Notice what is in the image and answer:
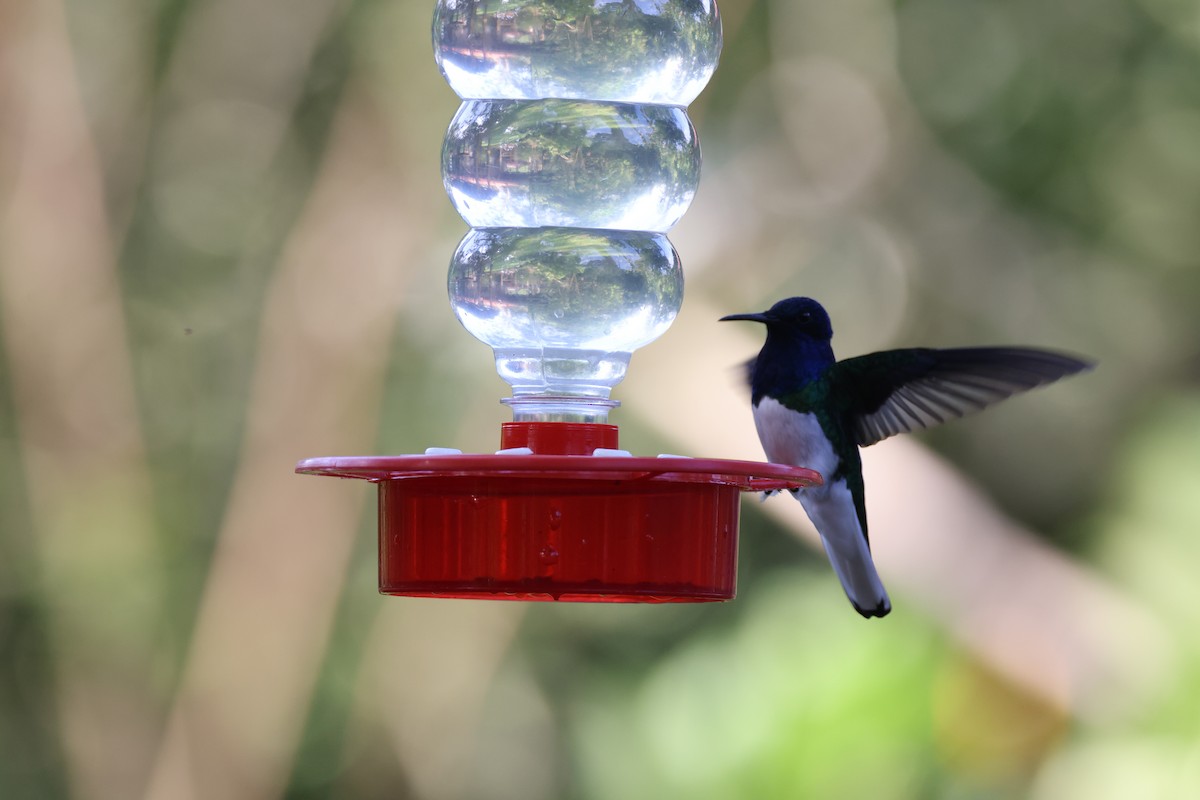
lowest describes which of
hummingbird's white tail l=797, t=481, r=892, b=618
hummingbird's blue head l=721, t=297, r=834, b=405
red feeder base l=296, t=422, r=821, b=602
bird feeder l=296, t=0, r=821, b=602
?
hummingbird's white tail l=797, t=481, r=892, b=618

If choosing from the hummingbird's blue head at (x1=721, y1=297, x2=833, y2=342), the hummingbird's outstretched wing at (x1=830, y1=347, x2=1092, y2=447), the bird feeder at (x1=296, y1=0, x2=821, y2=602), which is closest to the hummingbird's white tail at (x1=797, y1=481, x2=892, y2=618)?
the hummingbird's outstretched wing at (x1=830, y1=347, x2=1092, y2=447)

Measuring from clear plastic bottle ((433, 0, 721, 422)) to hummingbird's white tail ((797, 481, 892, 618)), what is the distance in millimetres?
Result: 678

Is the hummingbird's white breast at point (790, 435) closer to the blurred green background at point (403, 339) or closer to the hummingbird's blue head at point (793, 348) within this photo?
the hummingbird's blue head at point (793, 348)

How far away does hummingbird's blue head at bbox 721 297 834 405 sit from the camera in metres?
3.01

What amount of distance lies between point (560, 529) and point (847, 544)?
1.25 metres

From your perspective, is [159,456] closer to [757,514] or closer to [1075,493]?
[757,514]

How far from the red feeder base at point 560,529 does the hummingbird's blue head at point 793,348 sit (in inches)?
36.9

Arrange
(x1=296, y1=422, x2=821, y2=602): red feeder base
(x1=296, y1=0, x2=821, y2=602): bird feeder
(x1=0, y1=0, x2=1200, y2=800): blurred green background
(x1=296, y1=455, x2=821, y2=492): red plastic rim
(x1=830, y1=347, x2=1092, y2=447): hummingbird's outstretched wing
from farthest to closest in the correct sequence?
(x1=0, y1=0, x2=1200, y2=800): blurred green background
(x1=830, y1=347, x2=1092, y2=447): hummingbird's outstretched wing
(x1=296, y1=0, x2=821, y2=602): bird feeder
(x1=296, y1=422, x2=821, y2=602): red feeder base
(x1=296, y1=455, x2=821, y2=492): red plastic rim

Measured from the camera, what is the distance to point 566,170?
2496 mm

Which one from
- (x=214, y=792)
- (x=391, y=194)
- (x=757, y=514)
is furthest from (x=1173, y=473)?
(x=214, y=792)

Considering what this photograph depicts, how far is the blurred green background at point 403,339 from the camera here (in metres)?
6.16

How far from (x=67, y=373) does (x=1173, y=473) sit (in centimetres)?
424

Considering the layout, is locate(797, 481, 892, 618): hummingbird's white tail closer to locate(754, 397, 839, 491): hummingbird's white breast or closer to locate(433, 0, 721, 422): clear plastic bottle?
locate(754, 397, 839, 491): hummingbird's white breast

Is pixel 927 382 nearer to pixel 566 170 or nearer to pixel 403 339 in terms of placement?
pixel 566 170
